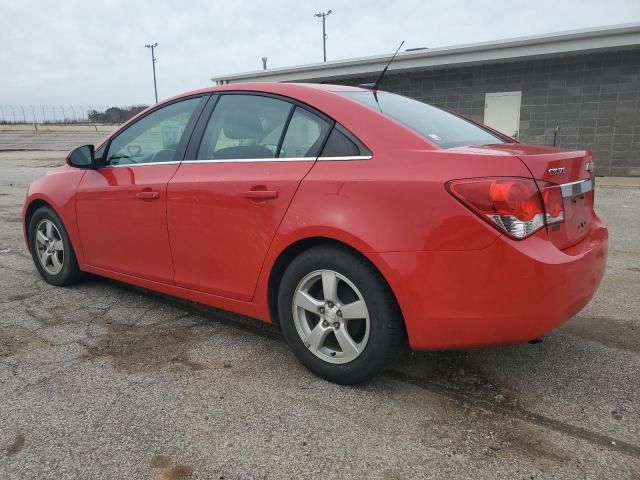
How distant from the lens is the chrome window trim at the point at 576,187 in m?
2.44

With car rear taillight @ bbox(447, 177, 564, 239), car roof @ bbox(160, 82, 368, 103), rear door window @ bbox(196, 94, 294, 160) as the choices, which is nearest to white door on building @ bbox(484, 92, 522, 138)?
car roof @ bbox(160, 82, 368, 103)

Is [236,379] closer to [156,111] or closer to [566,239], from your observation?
[566,239]

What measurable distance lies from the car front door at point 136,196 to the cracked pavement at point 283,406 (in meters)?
0.47

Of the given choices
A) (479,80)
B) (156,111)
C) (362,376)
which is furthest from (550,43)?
(362,376)

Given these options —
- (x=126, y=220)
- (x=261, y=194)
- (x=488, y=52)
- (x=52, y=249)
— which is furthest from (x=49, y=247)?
(x=488, y=52)

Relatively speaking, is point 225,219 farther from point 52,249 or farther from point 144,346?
point 52,249

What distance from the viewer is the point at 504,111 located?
1384 centimetres

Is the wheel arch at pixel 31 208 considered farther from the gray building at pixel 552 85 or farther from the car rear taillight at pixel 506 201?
the gray building at pixel 552 85

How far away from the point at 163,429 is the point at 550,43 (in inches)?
502

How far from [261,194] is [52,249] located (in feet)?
8.32

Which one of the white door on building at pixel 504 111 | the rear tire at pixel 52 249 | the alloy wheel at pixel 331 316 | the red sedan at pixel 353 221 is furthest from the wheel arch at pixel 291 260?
the white door on building at pixel 504 111

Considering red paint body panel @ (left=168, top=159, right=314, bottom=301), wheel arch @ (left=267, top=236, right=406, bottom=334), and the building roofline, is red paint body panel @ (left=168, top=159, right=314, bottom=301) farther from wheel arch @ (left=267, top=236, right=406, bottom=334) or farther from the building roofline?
the building roofline

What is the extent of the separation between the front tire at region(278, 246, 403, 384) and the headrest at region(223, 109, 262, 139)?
87 centimetres

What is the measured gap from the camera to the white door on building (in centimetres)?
1361
